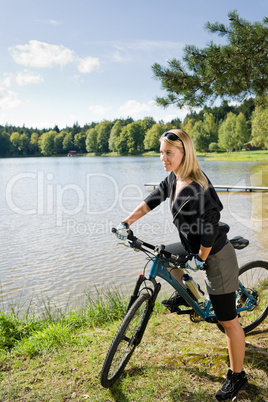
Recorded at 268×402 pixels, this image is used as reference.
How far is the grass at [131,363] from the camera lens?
275cm

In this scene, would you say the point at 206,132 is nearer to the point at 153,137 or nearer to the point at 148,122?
the point at 153,137

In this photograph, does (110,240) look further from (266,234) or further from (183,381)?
(183,381)

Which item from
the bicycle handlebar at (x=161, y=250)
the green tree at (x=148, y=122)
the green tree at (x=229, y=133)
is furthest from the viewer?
the green tree at (x=148, y=122)

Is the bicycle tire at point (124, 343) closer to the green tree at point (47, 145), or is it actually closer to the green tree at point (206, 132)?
the green tree at point (206, 132)

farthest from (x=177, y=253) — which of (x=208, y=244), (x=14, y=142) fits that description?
(x=14, y=142)

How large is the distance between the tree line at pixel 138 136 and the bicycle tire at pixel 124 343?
37607mm

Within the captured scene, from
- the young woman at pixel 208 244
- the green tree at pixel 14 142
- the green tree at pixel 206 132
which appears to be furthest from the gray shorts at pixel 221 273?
the green tree at pixel 14 142

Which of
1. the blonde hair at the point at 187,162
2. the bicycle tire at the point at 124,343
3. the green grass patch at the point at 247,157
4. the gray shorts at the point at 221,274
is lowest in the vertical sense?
the bicycle tire at the point at 124,343

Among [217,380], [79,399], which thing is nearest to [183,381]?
[217,380]

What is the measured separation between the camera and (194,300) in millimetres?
3170

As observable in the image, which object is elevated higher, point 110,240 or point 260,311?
point 260,311

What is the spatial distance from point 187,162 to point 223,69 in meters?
4.25

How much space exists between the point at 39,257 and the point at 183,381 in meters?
7.03

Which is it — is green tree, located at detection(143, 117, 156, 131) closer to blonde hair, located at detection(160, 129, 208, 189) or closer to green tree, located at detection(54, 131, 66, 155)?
green tree, located at detection(54, 131, 66, 155)
